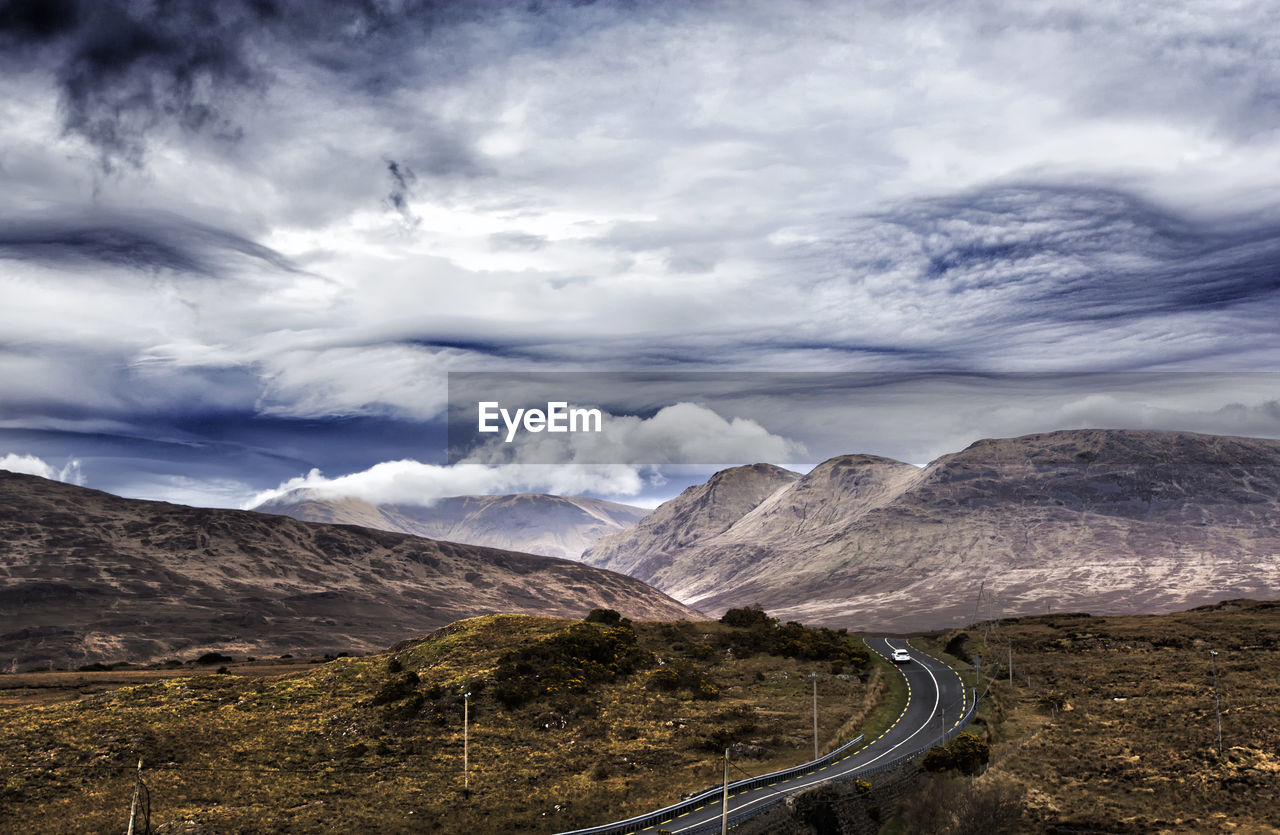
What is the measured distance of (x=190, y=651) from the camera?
182750mm

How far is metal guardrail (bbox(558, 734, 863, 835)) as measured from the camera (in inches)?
1845

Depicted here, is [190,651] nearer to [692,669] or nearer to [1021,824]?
[692,669]

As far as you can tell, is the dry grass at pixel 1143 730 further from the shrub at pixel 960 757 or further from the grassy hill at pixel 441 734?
the grassy hill at pixel 441 734

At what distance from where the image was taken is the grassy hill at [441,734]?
51.8 metres

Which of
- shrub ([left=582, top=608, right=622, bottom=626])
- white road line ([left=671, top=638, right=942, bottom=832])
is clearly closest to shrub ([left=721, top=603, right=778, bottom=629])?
shrub ([left=582, top=608, right=622, bottom=626])

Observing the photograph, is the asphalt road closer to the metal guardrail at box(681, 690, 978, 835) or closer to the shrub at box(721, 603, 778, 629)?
the metal guardrail at box(681, 690, 978, 835)

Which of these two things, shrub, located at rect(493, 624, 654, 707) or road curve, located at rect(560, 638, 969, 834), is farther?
shrub, located at rect(493, 624, 654, 707)

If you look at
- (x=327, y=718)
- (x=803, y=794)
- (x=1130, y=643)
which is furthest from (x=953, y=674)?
(x=327, y=718)

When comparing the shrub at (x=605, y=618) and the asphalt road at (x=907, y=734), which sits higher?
the shrub at (x=605, y=618)

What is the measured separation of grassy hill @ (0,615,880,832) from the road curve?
9.69 feet

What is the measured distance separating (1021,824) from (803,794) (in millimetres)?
13108

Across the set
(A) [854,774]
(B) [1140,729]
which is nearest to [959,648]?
(B) [1140,729]

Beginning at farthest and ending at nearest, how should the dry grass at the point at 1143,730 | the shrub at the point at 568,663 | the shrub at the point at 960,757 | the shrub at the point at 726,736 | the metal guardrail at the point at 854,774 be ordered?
1. the shrub at the point at 568,663
2. the shrub at the point at 726,736
3. the shrub at the point at 960,757
4. the dry grass at the point at 1143,730
5. the metal guardrail at the point at 854,774

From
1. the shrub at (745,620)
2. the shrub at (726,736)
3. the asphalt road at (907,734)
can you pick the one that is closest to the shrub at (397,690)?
the shrub at (726,736)
